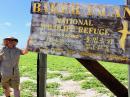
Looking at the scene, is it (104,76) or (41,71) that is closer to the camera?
(104,76)

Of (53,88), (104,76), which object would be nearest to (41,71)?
(104,76)

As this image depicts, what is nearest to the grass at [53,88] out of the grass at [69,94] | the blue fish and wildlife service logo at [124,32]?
the grass at [69,94]

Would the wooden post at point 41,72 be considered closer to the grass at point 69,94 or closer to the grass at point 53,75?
the grass at point 69,94

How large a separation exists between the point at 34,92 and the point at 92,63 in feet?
14.6

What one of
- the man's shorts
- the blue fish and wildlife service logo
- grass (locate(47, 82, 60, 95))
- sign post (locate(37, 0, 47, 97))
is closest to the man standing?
the man's shorts

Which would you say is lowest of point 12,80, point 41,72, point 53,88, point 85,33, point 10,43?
point 53,88

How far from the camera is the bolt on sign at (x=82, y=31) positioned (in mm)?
10078

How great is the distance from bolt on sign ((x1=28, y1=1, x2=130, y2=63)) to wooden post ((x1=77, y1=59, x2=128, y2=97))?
0.41 m

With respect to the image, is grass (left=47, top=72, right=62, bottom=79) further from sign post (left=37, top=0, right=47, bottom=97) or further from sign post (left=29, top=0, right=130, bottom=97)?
sign post (left=29, top=0, right=130, bottom=97)

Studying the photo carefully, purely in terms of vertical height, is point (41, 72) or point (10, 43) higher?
point (10, 43)

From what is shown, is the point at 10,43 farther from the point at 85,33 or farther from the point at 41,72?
the point at 85,33

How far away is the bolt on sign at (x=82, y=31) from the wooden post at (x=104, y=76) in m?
0.41

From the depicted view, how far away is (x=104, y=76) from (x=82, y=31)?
1.10 m

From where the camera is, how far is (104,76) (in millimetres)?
10789
